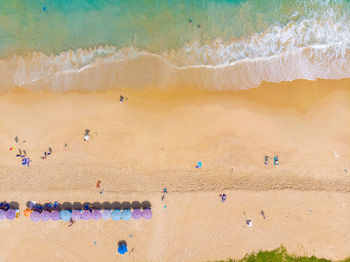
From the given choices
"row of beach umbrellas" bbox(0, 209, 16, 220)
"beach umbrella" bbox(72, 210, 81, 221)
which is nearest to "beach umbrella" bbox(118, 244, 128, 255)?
"beach umbrella" bbox(72, 210, 81, 221)

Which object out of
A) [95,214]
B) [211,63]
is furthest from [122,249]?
[211,63]

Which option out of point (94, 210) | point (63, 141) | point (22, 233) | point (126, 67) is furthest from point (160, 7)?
point (22, 233)

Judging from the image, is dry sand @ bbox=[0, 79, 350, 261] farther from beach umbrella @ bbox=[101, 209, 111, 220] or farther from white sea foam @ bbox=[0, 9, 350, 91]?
white sea foam @ bbox=[0, 9, 350, 91]

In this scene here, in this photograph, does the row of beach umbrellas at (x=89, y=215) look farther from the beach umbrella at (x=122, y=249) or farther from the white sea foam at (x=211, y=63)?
the white sea foam at (x=211, y=63)

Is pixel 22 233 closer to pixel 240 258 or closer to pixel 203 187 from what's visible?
pixel 203 187

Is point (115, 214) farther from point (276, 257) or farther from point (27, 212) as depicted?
point (276, 257)

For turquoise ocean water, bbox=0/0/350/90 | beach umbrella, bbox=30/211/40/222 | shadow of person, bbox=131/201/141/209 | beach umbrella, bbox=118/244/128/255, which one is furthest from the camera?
turquoise ocean water, bbox=0/0/350/90

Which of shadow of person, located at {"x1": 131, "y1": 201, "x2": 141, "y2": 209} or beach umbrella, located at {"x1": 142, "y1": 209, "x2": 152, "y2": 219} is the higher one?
shadow of person, located at {"x1": 131, "y1": 201, "x2": 141, "y2": 209}
